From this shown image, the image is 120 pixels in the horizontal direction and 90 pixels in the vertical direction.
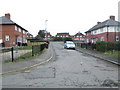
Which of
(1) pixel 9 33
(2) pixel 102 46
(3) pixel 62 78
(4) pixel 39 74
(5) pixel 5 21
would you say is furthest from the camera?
(5) pixel 5 21

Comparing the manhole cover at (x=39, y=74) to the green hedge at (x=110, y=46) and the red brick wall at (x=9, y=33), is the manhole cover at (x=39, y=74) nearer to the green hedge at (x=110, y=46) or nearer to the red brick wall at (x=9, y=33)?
the green hedge at (x=110, y=46)

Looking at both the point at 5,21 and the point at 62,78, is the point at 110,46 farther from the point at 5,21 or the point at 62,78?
the point at 5,21

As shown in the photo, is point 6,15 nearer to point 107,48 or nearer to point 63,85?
point 107,48

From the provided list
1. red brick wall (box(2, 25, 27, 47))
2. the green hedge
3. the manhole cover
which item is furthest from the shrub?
red brick wall (box(2, 25, 27, 47))

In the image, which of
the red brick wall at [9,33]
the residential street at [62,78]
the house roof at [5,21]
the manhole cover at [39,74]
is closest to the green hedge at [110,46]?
the residential street at [62,78]

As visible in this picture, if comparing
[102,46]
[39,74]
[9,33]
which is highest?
[9,33]

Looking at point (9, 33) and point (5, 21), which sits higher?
point (5, 21)

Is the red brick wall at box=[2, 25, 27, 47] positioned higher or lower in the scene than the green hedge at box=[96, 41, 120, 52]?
higher

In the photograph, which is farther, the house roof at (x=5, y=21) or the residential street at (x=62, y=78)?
the house roof at (x=5, y=21)

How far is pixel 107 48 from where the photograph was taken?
19906mm

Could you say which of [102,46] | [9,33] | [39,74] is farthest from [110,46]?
[9,33]

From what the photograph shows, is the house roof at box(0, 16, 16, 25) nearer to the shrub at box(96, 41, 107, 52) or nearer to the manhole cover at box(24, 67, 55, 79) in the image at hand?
the shrub at box(96, 41, 107, 52)

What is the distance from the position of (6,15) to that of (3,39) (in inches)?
316

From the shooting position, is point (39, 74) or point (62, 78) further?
point (39, 74)
